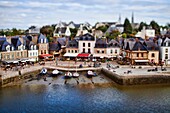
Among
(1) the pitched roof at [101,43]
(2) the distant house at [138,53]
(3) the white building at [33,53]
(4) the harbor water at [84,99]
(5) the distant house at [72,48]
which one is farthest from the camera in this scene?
(5) the distant house at [72,48]

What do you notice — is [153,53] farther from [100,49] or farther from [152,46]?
[100,49]

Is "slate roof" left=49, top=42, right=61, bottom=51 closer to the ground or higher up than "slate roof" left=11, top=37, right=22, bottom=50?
closer to the ground

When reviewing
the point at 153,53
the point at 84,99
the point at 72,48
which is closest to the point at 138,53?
the point at 153,53

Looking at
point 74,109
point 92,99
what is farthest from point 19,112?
point 92,99

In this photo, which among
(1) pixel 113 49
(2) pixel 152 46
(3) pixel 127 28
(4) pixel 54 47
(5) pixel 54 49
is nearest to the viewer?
(2) pixel 152 46

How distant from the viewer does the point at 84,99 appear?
30.0 m

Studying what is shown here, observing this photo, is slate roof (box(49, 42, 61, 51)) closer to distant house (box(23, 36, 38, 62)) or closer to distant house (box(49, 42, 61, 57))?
distant house (box(49, 42, 61, 57))

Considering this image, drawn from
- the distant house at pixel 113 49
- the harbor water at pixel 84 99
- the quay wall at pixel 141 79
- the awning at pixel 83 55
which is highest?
the distant house at pixel 113 49

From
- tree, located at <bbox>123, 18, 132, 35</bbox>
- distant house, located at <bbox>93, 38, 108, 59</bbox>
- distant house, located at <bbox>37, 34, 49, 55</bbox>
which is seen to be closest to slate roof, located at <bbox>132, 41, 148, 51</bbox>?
distant house, located at <bbox>93, 38, 108, 59</bbox>

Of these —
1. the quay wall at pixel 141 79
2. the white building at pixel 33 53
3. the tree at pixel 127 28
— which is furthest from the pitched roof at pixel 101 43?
the tree at pixel 127 28

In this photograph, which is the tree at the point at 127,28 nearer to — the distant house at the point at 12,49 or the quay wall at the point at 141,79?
the distant house at the point at 12,49

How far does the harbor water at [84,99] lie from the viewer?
26484 millimetres

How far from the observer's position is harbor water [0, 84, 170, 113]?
26.5 metres

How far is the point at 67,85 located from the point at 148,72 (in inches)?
492
